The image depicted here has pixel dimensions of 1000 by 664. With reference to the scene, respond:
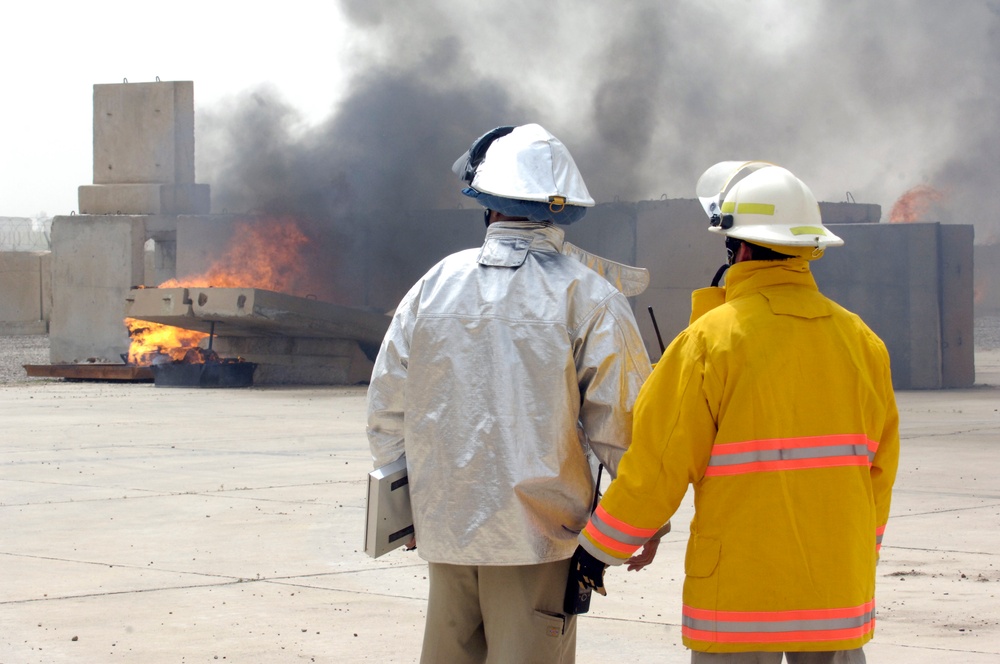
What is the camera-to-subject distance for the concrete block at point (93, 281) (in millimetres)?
21984

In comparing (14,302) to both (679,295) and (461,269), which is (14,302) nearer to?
(679,295)

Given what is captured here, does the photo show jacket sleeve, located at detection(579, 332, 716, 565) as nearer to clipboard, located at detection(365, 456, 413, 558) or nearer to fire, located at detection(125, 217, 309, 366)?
clipboard, located at detection(365, 456, 413, 558)

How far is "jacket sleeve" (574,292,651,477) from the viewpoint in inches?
108

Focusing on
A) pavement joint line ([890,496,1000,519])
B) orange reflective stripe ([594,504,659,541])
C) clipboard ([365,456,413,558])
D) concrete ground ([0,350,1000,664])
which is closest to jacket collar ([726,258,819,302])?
orange reflective stripe ([594,504,659,541])

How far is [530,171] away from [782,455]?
0.85 m

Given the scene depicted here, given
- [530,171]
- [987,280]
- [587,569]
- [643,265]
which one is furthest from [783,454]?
[987,280]

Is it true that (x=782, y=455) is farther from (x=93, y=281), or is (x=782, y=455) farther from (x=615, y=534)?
(x=93, y=281)

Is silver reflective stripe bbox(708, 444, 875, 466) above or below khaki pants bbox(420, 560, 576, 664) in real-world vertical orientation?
above

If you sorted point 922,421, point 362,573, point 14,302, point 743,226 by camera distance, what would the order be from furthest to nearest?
point 14,302 < point 922,421 < point 362,573 < point 743,226

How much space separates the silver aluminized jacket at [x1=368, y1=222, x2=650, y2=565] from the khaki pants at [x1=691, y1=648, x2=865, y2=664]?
16.2 inches

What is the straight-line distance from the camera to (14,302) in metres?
32.4

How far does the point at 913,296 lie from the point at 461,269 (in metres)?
14.3

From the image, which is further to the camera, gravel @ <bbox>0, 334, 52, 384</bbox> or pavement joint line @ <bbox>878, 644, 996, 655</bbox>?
gravel @ <bbox>0, 334, 52, 384</bbox>

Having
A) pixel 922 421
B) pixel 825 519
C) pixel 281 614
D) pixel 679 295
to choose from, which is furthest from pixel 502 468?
pixel 679 295
